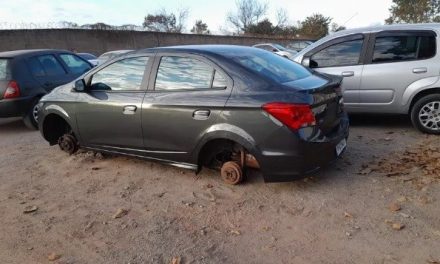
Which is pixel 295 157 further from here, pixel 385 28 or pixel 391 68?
pixel 385 28

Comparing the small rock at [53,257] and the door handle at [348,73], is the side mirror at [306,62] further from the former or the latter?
the small rock at [53,257]

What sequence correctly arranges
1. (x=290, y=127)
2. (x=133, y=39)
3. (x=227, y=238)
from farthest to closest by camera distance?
1. (x=133, y=39)
2. (x=290, y=127)
3. (x=227, y=238)

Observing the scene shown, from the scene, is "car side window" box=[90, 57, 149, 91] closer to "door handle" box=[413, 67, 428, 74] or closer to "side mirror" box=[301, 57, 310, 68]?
"side mirror" box=[301, 57, 310, 68]

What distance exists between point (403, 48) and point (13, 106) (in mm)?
6783

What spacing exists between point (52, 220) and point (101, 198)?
22.9 inches

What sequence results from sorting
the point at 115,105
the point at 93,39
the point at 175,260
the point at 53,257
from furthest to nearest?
the point at 93,39
the point at 115,105
the point at 53,257
the point at 175,260

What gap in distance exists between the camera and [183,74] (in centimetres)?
453

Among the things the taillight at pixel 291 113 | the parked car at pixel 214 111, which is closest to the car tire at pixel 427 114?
the parked car at pixel 214 111

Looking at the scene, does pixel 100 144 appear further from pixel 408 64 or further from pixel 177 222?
pixel 408 64

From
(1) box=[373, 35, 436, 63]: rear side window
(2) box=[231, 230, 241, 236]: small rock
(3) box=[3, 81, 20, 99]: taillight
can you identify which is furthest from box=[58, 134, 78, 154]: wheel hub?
(1) box=[373, 35, 436, 63]: rear side window

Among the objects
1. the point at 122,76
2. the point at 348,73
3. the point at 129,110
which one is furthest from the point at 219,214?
the point at 348,73

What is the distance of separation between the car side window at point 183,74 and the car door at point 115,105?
23 centimetres

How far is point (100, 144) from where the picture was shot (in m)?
5.34

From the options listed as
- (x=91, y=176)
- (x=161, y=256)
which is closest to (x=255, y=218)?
(x=161, y=256)
